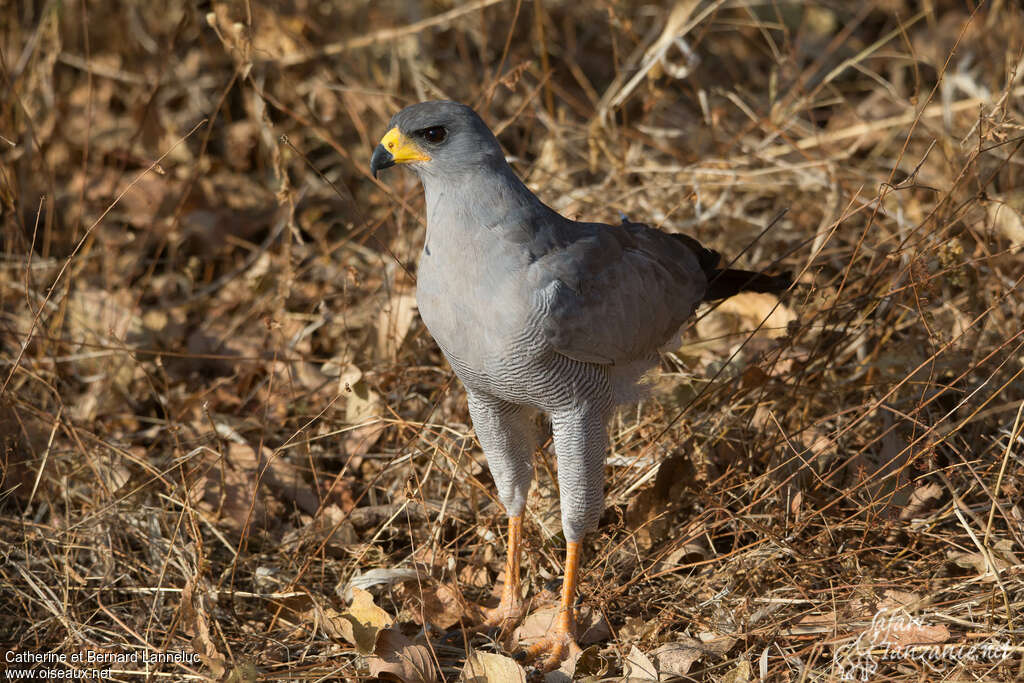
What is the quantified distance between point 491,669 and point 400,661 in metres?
0.29

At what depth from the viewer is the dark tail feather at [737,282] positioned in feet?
11.7

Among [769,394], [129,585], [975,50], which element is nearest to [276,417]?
[129,585]

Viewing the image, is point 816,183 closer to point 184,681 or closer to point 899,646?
point 899,646

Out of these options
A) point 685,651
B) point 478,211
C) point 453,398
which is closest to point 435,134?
point 478,211

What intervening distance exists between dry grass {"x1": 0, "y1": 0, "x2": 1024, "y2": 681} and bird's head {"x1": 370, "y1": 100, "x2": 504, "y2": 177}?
31.8 inches

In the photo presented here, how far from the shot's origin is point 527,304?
2760 millimetres

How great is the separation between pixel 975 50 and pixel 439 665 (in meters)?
4.80

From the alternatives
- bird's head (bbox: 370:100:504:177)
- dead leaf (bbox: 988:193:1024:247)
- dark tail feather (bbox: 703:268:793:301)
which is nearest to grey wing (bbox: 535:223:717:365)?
dark tail feather (bbox: 703:268:793:301)

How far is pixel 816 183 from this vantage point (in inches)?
197

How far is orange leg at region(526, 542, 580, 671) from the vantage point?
3.29 meters

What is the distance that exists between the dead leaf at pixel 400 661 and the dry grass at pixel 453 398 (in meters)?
0.05

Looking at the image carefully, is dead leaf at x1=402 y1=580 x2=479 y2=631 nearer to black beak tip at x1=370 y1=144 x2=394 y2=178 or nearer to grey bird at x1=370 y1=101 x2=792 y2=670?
grey bird at x1=370 y1=101 x2=792 y2=670

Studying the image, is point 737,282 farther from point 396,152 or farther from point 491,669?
point 491,669

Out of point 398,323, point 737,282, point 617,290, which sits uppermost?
point 617,290
